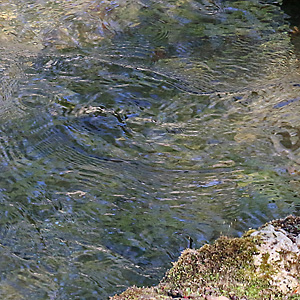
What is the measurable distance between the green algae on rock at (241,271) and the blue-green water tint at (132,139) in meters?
0.58

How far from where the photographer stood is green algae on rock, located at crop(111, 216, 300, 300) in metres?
2.33

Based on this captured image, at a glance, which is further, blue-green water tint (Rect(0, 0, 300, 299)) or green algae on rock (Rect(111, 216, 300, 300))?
blue-green water tint (Rect(0, 0, 300, 299))

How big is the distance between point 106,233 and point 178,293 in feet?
4.06

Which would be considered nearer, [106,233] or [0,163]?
[106,233]

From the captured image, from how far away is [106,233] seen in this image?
3443mm

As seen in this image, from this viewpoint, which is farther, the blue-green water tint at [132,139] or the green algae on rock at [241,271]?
the blue-green water tint at [132,139]

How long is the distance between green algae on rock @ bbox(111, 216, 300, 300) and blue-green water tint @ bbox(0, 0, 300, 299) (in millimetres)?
583

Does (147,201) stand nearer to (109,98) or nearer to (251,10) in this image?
(109,98)

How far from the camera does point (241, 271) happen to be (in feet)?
8.05

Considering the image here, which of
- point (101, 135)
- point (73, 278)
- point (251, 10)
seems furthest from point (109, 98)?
point (251, 10)

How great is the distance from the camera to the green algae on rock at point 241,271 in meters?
2.33

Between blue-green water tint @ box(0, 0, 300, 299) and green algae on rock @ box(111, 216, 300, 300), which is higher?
green algae on rock @ box(111, 216, 300, 300)

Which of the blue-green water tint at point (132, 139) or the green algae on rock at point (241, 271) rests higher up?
the green algae on rock at point (241, 271)

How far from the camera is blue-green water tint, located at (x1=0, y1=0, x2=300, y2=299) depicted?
10.8 ft
